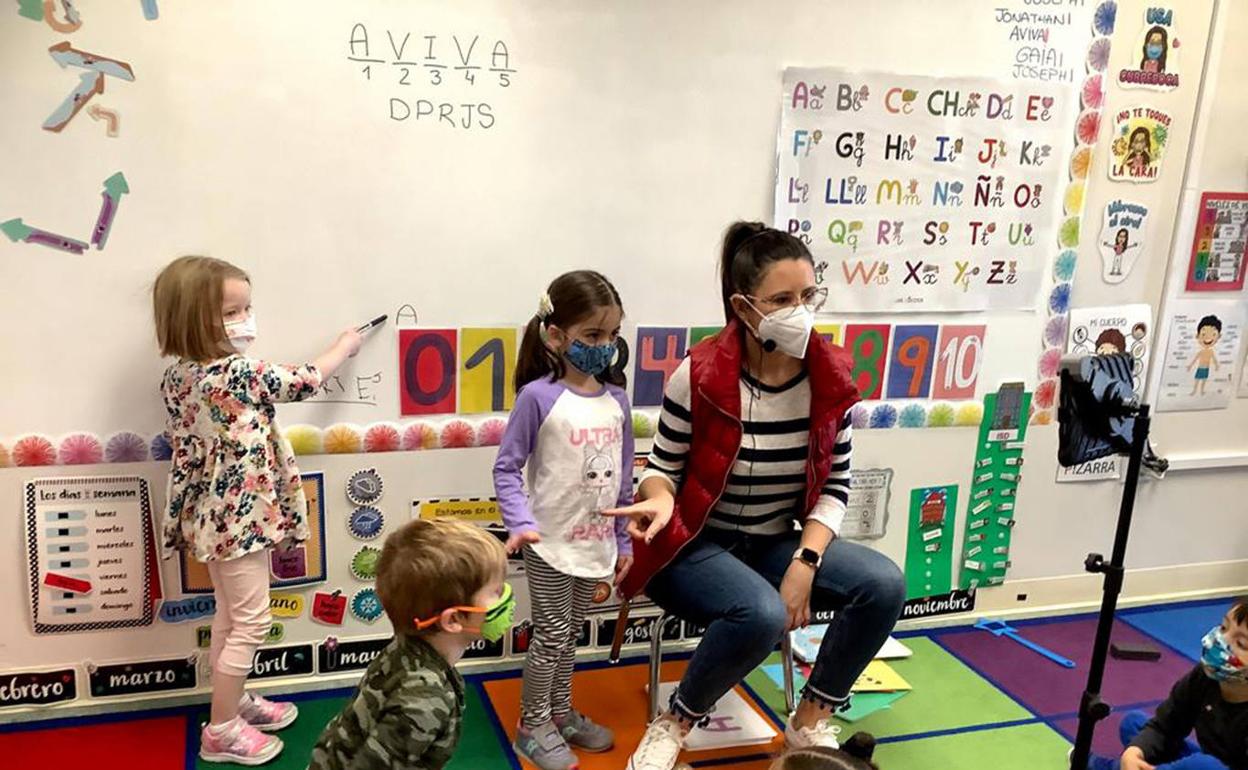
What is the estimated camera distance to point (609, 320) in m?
2.11

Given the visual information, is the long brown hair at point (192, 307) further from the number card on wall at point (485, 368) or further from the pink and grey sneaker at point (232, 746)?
the pink and grey sneaker at point (232, 746)

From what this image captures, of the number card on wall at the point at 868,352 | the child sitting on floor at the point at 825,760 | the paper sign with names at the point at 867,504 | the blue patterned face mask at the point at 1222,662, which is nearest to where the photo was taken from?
the child sitting on floor at the point at 825,760

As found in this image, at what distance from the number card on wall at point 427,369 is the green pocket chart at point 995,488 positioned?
63.4 inches

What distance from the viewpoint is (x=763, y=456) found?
6.97 feet

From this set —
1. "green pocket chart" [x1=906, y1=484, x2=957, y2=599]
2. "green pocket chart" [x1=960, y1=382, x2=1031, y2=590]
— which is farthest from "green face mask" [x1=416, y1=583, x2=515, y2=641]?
"green pocket chart" [x1=960, y1=382, x2=1031, y2=590]

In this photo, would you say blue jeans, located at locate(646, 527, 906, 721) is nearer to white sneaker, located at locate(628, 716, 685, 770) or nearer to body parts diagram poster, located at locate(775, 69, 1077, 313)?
white sneaker, located at locate(628, 716, 685, 770)

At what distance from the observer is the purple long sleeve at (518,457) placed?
2.08 m

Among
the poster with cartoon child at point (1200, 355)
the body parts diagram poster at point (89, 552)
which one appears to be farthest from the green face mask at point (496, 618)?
the poster with cartoon child at point (1200, 355)

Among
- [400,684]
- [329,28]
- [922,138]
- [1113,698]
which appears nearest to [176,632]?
[400,684]

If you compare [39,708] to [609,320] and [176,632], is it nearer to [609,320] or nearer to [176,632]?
[176,632]

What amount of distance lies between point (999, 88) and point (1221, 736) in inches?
67.2

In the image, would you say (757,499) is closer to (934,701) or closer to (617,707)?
(617,707)

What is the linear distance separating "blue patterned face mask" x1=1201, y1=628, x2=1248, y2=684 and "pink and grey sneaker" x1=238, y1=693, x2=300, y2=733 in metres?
2.02

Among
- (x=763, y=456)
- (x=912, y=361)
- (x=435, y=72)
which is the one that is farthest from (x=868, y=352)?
(x=435, y=72)
